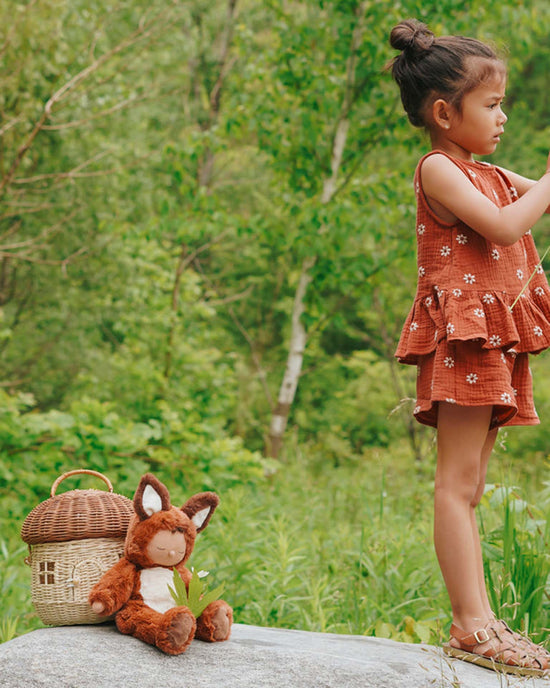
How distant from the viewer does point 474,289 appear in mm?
1996

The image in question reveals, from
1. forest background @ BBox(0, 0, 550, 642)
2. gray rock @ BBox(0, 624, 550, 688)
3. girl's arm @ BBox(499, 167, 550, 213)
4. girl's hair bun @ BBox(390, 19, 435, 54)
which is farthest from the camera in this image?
forest background @ BBox(0, 0, 550, 642)

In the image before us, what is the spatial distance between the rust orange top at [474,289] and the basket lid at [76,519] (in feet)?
2.97

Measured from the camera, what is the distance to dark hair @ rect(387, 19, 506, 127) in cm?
201

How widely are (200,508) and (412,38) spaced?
1.42m

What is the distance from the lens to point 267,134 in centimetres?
621

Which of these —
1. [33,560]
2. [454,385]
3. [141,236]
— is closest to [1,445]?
[141,236]

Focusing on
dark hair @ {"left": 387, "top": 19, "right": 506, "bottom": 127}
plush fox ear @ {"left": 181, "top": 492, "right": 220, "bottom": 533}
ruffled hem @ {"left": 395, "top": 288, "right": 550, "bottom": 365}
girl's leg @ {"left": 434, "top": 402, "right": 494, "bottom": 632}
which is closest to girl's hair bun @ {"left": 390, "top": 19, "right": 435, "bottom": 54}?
dark hair @ {"left": 387, "top": 19, "right": 506, "bottom": 127}

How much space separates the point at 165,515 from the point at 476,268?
41.4 inches

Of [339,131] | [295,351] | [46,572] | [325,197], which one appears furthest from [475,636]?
[339,131]

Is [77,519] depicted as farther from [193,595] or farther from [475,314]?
[475,314]

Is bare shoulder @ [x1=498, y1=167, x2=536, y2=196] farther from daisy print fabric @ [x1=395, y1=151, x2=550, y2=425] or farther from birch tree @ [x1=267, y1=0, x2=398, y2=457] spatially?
birch tree @ [x1=267, y1=0, x2=398, y2=457]

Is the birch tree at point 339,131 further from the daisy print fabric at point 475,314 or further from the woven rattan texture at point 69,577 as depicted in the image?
the woven rattan texture at point 69,577

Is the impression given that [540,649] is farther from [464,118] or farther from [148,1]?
[148,1]

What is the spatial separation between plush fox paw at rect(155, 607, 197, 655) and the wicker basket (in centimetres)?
24
